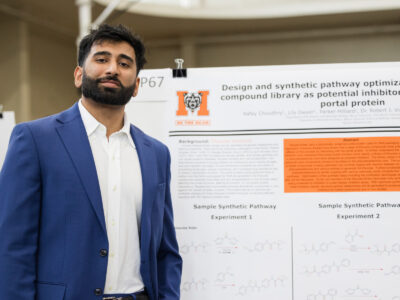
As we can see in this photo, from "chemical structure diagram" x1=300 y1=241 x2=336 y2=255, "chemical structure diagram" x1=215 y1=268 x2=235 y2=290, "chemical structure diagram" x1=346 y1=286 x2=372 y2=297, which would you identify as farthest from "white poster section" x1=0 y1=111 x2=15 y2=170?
"chemical structure diagram" x1=346 y1=286 x2=372 y2=297

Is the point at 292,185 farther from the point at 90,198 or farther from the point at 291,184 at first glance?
the point at 90,198

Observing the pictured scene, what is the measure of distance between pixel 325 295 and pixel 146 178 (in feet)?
3.74

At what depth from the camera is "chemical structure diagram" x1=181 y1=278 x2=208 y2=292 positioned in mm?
2184

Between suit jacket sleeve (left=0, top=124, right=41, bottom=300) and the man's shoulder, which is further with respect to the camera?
the man's shoulder

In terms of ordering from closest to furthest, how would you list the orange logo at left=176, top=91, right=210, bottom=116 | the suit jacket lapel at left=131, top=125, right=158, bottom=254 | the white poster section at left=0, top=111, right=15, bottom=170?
1. the suit jacket lapel at left=131, top=125, right=158, bottom=254
2. the orange logo at left=176, top=91, right=210, bottom=116
3. the white poster section at left=0, top=111, right=15, bottom=170

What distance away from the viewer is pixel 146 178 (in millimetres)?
1699

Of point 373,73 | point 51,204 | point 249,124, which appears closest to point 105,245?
point 51,204

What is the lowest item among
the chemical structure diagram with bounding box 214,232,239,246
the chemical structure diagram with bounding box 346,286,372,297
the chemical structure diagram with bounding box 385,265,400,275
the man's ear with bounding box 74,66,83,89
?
the chemical structure diagram with bounding box 346,286,372,297

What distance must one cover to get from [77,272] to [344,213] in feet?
4.41

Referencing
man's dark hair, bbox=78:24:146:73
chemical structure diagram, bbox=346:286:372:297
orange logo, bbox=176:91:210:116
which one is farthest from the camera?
orange logo, bbox=176:91:210:116

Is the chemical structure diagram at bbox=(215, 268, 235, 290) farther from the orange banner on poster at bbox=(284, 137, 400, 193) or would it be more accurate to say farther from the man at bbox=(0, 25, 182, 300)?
the orange banner on poster at bbox=(284, 137, 400, 193)

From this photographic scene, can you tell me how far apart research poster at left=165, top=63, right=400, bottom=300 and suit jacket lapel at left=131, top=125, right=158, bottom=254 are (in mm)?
414

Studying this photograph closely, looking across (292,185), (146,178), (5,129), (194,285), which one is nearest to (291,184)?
(292,185)

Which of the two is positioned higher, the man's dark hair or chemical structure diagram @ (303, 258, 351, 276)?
the man's dark hair
